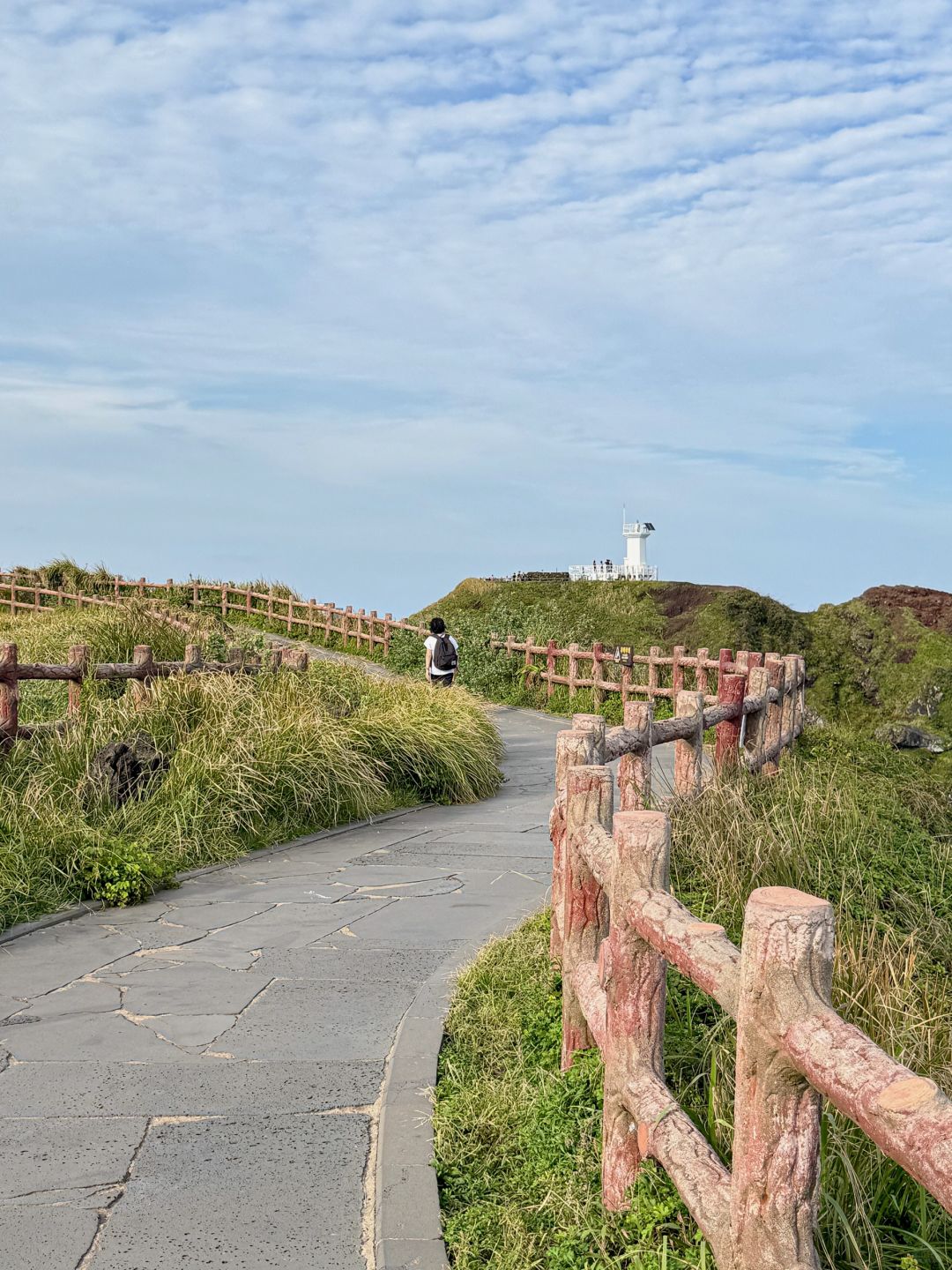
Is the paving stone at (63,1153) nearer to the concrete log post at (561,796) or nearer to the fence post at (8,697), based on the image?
the concrete log post at (561,796)

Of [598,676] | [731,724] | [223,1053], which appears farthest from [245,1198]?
[598,676]

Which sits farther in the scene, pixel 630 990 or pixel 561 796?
pixel 561 796

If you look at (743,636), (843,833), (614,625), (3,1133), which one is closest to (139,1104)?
(3,1133)

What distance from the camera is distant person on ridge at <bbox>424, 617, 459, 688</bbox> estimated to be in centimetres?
1681

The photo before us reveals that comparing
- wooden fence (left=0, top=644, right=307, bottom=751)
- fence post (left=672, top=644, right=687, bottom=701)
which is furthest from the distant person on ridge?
fence post (left=672, top=644, right=687, bottom=701)

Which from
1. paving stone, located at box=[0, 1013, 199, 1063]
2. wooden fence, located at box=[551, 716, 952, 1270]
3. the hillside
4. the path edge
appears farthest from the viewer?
the hillside

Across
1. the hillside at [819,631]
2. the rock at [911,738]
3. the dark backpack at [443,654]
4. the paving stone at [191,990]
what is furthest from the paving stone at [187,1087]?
the hillside at [819,631]

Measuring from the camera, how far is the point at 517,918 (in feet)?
24.1

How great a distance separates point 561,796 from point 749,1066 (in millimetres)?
2913

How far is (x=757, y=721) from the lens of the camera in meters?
10.4

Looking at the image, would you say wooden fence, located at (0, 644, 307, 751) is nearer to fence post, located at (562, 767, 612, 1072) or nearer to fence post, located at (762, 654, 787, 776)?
fence post, located at (762, 654, 787, 776)

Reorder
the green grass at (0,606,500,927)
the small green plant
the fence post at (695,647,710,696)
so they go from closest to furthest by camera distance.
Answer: the small green plant, the green grass at (0,606,500,927), the fence post at (695,647,710,696)

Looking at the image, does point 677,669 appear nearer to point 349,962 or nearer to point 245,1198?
point 349,962

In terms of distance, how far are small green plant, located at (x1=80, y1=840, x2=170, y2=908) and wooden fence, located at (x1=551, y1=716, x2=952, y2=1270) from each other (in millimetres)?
4197
